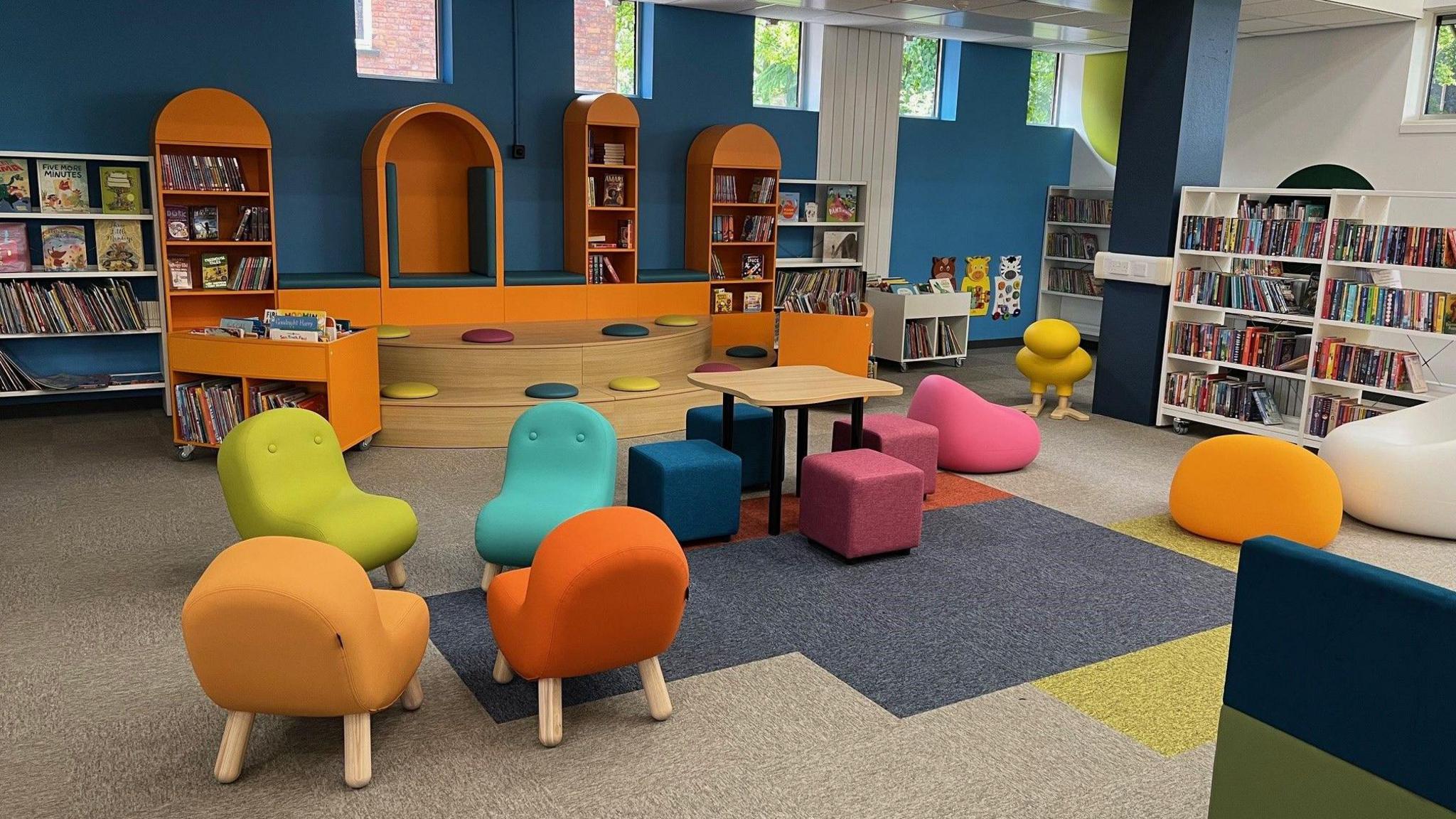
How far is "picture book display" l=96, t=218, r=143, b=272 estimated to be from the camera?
7.56 meters

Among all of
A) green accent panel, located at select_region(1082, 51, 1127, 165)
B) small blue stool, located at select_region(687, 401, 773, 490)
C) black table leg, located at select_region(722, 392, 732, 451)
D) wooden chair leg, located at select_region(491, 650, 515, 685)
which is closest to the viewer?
wooden chair leg, located at select_region(491, 650, 515, 685)

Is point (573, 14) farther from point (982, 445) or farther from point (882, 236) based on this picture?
point (982, 445)

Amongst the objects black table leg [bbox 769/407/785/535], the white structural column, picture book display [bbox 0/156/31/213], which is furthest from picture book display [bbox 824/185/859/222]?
picture book display [bbox 0/156/31/213]

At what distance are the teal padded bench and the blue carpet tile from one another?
3.95 m

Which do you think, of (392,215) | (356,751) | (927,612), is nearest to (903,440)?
(927,612)

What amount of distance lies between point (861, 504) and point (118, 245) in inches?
220

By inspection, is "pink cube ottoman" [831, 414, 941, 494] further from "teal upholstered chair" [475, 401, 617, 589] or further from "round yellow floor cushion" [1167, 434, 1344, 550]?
"teal upholstered chair" [475, 401, 617, 589]

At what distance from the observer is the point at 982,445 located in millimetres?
6785

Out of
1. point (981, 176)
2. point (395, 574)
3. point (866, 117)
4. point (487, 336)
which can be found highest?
point (866, 117)

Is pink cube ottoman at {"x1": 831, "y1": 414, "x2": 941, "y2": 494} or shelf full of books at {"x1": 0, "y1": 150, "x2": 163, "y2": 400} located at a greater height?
shelf full of books at {"x1": 0, "y1": 150, "x2": 163, "y2": 400}

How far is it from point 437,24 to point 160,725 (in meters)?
6.54

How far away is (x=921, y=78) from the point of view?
11297mm

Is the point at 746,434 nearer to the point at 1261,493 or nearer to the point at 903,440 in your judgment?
the point at 903,440

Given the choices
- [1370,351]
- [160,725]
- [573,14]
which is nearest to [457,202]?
[573,14]
